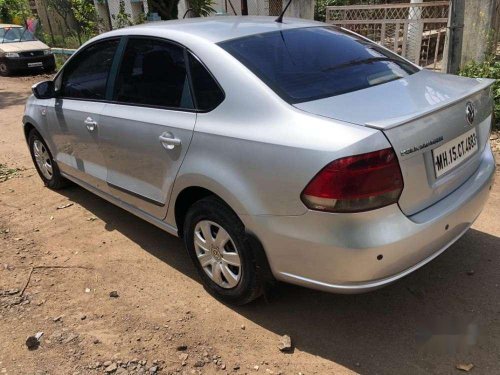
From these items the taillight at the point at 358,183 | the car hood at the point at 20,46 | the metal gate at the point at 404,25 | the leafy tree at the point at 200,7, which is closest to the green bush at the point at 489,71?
the metal gate at the point at 404,25

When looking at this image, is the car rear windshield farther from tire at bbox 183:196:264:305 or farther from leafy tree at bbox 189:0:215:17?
leafy tree at bbox 189:0:215:17

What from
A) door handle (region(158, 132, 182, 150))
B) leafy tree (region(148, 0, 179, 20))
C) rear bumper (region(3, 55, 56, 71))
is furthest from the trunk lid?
rear bumper (region(3, 55, 56, 71))

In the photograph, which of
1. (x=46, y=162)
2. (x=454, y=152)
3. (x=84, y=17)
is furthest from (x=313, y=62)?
(x=84, y=17)

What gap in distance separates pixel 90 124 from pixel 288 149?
2.05 m

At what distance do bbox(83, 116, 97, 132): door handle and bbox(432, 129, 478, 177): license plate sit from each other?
2.51m

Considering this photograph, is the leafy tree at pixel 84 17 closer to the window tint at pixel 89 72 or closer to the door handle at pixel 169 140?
the window tint at pixel 89 72

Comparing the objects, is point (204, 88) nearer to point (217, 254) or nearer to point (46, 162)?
point (217, 254)

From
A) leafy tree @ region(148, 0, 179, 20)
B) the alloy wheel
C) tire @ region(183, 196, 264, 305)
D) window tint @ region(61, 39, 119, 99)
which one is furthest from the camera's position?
leafy tree @ region(148, 0, 179, 20)

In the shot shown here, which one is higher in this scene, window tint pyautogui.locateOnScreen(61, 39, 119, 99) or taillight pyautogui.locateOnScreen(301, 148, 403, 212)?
window tint pyautogui.locateOnScreen(61, 39, 119, 99)

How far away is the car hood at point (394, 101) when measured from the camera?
7.70 feet

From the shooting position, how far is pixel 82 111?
3.95m

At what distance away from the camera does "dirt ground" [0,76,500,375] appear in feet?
8.65

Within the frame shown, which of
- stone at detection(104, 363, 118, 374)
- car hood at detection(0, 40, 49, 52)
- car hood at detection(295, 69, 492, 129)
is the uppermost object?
car hood at detection(295, 69, 492, 129)

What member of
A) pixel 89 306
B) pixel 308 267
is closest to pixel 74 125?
pixel 89 306
